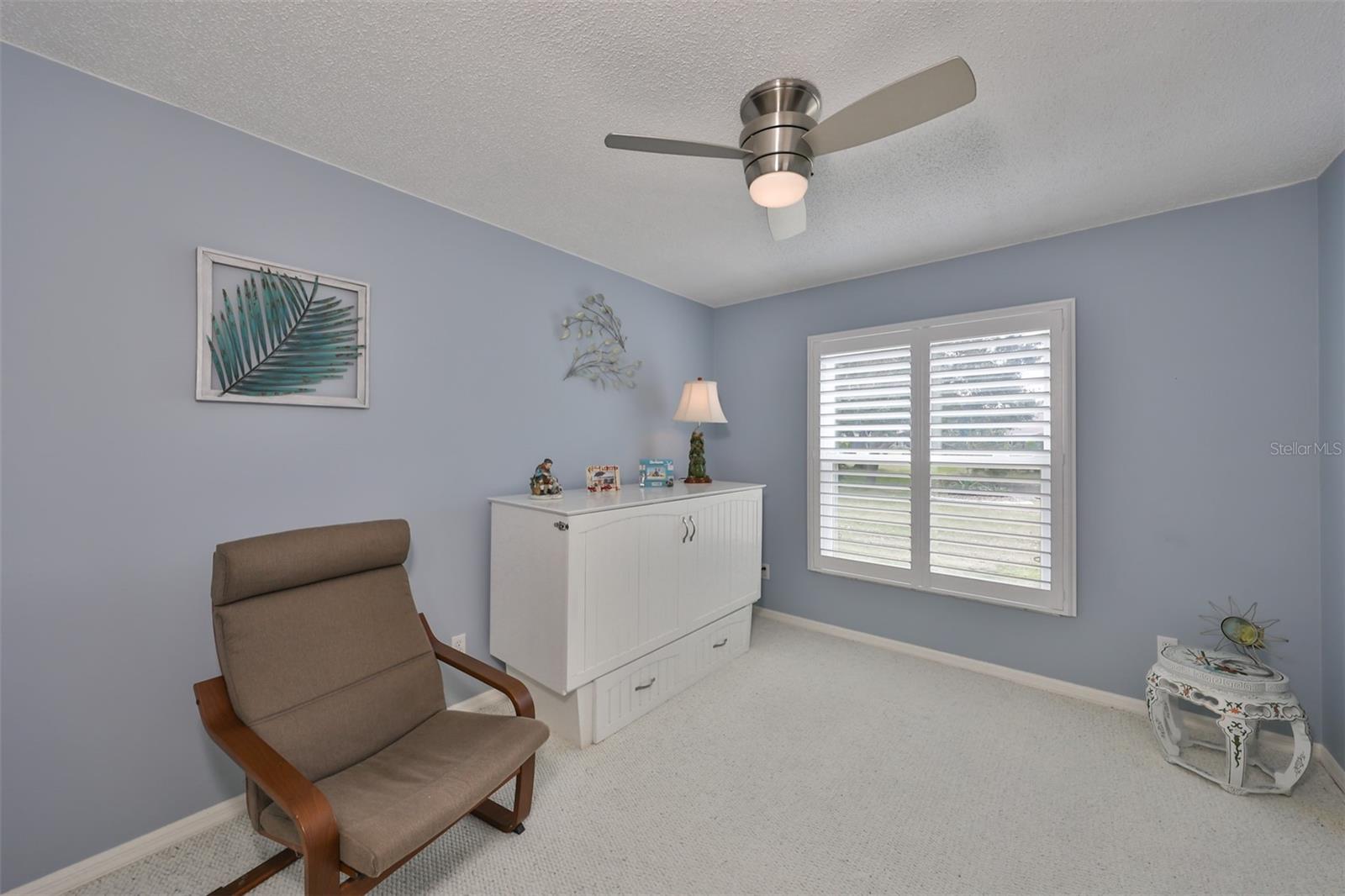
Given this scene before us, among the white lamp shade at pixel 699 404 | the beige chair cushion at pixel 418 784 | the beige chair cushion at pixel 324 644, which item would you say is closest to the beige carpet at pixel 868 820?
the beige chair cushion at pixel 418 784

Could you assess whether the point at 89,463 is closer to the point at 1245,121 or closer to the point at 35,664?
the point at 35,664

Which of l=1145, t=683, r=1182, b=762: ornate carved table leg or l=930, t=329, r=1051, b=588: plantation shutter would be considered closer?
l=1145, t=683, r=1182, b=762: ornate carved table leg

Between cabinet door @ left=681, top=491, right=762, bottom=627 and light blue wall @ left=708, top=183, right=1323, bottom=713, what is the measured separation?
3.27 ft

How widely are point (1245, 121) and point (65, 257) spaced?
3.84 meters

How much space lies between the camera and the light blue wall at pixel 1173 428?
2189mm

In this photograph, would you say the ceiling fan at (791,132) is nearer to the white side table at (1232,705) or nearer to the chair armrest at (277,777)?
the chair armrest at (277,777)

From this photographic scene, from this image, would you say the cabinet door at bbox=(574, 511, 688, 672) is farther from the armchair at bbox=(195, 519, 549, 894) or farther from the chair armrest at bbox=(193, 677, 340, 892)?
the chair armrest at bbox=(193, 677, 340, 892)

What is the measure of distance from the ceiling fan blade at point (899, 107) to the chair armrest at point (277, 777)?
214cm

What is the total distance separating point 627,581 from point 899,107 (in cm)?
202

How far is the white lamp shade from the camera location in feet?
11.2

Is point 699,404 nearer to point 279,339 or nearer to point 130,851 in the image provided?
point 279,339

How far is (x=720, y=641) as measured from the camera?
3051 mm

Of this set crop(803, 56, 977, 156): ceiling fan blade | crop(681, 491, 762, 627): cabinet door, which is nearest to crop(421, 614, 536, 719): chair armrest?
crop(681, 491, 762, 627): cabinet door

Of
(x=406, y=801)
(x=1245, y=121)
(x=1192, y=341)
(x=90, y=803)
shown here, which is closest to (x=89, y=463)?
(x=90, y=803)
